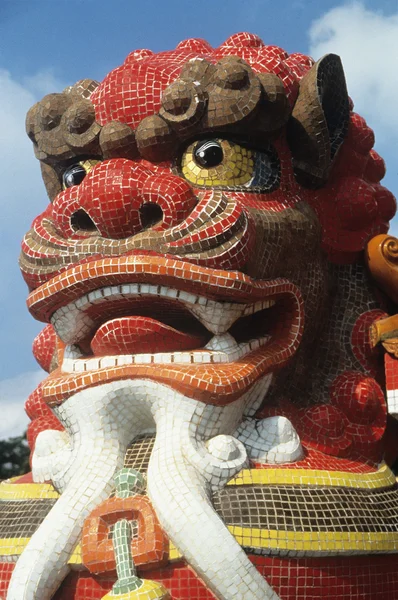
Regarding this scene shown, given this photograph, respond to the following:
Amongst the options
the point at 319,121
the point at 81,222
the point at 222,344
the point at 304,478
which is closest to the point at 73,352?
the point at 81,222

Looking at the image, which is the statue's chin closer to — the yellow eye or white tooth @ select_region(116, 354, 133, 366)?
white tooth @ select_region(116, 354, 133, 366)

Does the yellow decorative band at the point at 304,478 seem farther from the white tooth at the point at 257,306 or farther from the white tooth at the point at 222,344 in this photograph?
the white tooth at the point at 257,306

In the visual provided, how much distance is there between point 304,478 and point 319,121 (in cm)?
224

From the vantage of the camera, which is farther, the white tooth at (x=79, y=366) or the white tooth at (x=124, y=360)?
the white tooth at (x=79, y=366)

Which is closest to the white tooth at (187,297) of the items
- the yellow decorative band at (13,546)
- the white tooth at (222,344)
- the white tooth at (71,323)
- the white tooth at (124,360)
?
the white tooth at (222,344)

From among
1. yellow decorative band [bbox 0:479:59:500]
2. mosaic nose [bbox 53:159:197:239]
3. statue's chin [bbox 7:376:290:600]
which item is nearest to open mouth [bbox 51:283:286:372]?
statue's chin [bbox 7:376:290:600]

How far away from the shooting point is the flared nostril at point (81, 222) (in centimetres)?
516

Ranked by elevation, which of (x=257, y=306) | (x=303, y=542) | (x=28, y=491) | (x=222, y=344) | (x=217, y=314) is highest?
(x=257, y=306)

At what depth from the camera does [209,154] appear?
5293mm

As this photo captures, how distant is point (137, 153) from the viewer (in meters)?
5.36

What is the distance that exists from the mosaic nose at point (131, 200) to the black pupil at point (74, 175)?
493mm

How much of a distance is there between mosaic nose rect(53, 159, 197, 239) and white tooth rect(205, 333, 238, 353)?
27.9 inches

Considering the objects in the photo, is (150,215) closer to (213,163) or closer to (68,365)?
(213,163)

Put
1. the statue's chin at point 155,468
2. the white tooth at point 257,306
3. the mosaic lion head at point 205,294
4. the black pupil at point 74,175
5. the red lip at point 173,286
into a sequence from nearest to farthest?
the statue's chin at point 155,468
the mosaic lion head at point 205,294
the red lip at point 173,286
the white tooth at point 257,306
the black pupil at point 74,175
